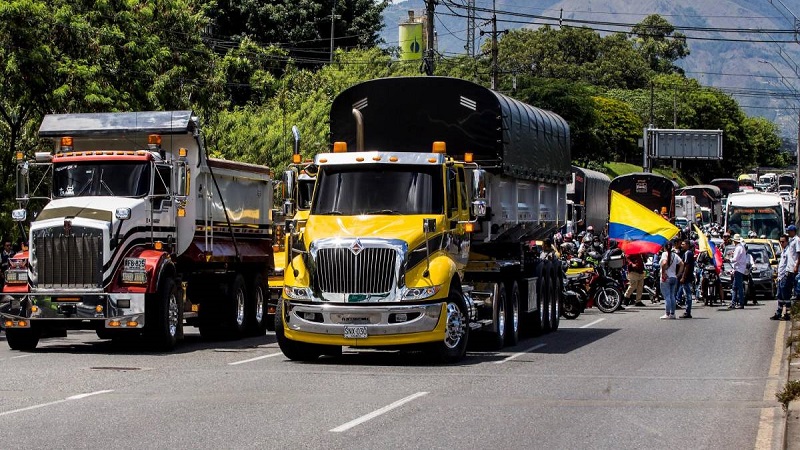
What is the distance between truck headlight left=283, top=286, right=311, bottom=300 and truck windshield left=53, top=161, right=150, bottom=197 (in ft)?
14.2

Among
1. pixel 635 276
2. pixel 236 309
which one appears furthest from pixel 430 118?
pixel 635 276

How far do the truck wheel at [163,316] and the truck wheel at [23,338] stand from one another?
1784 mm

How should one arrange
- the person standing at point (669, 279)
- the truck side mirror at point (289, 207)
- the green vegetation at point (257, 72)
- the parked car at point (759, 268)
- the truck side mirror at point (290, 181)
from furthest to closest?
1. the parked car at point (759, 268)
2. the green vegetation at point (257, 72)
3. the person standing at point (669, 279)
4. the truck side mirror at point (289, 207)
5. the truck side mirror at point (290, 181)

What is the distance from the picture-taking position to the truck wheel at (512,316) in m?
23.5

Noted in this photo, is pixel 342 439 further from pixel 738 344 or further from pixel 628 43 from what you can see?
pixel 628 43


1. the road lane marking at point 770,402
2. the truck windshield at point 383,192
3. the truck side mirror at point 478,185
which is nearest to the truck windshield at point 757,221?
the road lane marking at point 770,402

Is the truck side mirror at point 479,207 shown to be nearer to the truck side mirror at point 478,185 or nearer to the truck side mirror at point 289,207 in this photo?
the truck side mirror at point 478,185

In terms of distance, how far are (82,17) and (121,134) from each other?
12024 mm

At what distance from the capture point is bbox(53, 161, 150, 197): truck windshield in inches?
905

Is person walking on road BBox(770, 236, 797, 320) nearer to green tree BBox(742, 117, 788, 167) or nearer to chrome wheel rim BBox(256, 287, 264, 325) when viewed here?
chrome wheel rim BBox(256, 287, 264, 325)

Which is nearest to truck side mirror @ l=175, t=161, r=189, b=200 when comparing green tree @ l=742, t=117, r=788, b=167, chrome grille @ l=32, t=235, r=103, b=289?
chrome grille @ l=32, t=235, r=103, b=289

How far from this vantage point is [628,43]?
145 m

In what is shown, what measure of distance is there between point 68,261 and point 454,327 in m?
6.46

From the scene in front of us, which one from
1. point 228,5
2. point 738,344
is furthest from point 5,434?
point 228,5
